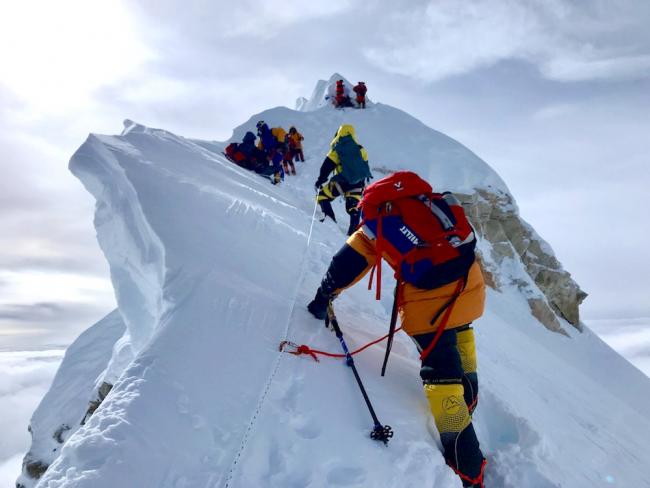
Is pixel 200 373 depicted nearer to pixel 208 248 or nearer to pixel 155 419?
pixel 155 419

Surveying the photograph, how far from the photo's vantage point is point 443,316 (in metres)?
2.71

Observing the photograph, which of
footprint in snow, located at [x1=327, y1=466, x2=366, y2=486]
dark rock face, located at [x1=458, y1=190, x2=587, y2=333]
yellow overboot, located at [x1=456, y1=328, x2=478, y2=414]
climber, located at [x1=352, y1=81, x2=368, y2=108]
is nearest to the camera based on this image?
footprint in snow, located at [x1=327, y1=466, x2=366, y2=486]

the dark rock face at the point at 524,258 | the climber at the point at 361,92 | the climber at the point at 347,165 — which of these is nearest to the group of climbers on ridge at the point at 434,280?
the climber at the point at 347,165

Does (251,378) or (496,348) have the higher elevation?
(251,378)

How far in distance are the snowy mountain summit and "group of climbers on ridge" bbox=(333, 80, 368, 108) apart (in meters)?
18.4

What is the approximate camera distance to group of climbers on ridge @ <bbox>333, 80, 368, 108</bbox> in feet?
81.8

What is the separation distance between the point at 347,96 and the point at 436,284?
24.8 meters

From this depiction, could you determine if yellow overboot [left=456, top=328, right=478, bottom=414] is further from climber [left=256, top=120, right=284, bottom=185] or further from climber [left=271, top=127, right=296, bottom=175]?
climber [left=271, top=127, right=296, bottom=175]

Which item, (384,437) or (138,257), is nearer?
(384,437)

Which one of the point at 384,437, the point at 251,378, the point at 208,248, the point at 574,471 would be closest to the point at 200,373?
the point at 251,378

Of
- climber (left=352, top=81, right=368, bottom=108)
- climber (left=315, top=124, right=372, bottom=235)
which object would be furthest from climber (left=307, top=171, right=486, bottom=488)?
climber (left=352, top=81, right=368, bottom=108)

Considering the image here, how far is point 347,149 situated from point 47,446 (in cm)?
795

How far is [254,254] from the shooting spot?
4578mm

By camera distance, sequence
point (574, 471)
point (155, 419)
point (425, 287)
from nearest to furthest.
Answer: point (155, 419)
point (425, 287)
point (574, 471)
